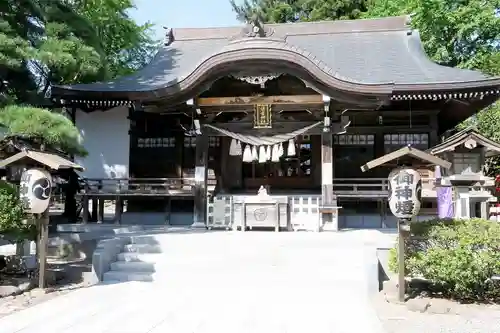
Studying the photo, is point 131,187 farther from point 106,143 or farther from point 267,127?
point 267,127

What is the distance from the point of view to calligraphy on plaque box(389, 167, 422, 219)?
630 cm

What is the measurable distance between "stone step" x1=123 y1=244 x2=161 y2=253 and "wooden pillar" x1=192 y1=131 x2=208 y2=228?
3423 millimetres

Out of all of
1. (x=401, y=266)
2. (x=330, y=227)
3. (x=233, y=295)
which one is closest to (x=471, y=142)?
(x=401, y=266)

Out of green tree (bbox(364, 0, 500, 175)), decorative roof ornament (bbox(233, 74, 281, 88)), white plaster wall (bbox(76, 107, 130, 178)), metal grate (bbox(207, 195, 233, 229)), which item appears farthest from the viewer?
green tree (bbox(364, 0, 500, 175))

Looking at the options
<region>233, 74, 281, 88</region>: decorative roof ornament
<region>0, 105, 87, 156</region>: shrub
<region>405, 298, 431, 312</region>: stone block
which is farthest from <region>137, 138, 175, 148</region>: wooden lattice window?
<region>405, 298, 431, 312</region>: stone block

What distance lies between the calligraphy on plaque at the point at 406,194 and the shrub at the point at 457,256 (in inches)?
17.9

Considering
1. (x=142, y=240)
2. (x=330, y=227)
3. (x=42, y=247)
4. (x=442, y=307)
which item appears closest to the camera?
(x=442, y=307)

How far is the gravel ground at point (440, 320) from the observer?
500cm

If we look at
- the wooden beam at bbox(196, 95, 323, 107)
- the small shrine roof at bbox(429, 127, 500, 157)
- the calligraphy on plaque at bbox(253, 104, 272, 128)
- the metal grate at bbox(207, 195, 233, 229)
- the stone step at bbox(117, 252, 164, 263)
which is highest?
the wooden beam at bbox(196, 95, 323, 107)

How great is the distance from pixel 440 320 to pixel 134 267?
5176 mm

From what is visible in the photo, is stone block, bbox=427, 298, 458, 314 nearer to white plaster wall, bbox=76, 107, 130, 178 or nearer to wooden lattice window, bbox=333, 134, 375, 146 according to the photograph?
wooden lattice window, bbox=333, 134, 375, 146

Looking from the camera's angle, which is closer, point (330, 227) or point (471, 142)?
point (471, 142)

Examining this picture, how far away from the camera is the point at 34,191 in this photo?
6602mm

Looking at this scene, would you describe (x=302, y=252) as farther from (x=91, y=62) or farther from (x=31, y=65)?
(x=31, y=65)
